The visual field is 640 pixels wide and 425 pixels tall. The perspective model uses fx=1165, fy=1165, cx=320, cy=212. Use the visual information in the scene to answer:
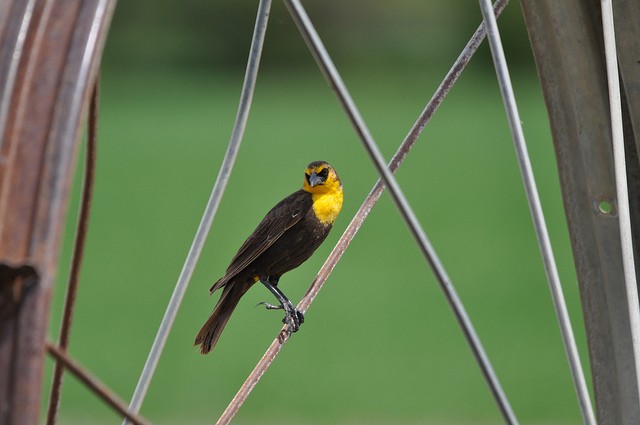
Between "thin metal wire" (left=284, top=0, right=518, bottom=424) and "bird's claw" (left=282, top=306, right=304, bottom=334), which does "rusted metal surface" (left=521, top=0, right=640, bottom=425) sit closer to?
"thin metal wire" (left=284, top=0, right=518, bottom=424)

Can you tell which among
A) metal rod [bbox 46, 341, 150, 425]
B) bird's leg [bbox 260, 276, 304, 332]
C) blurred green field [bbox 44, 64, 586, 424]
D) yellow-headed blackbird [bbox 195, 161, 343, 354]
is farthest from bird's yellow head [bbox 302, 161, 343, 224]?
blurred green field [bbox 44, 64, 586, 424]

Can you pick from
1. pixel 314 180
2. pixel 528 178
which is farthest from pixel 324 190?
pixel 528 178

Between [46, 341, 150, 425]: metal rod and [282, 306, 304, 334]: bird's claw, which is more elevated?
[282, 306, 304, 334]: bird's claw

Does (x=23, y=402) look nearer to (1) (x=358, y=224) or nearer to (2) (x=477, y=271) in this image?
(1) (x=358, y=224)

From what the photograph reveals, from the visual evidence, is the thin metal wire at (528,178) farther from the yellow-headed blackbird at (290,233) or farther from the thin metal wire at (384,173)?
the yellow-headed blackbird at (290,233)

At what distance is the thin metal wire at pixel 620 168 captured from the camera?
1.62 meters

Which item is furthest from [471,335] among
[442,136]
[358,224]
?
[442,136]

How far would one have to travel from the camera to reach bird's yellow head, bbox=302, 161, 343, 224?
3.36m

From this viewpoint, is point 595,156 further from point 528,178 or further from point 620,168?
point 528,178

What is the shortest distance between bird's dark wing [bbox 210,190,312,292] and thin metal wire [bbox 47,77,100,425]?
51.1 inches

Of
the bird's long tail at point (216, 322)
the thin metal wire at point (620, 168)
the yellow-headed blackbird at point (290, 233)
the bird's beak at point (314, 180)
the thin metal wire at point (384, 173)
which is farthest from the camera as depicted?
the bird's beak at point (314, 180)

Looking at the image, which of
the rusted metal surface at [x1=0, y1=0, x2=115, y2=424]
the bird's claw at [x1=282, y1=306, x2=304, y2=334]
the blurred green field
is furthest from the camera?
the blurred green field

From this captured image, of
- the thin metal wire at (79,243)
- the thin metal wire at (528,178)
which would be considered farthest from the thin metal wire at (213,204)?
the thin metal wire at (528,178)

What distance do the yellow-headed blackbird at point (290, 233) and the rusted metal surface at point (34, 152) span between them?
2.03 meters
